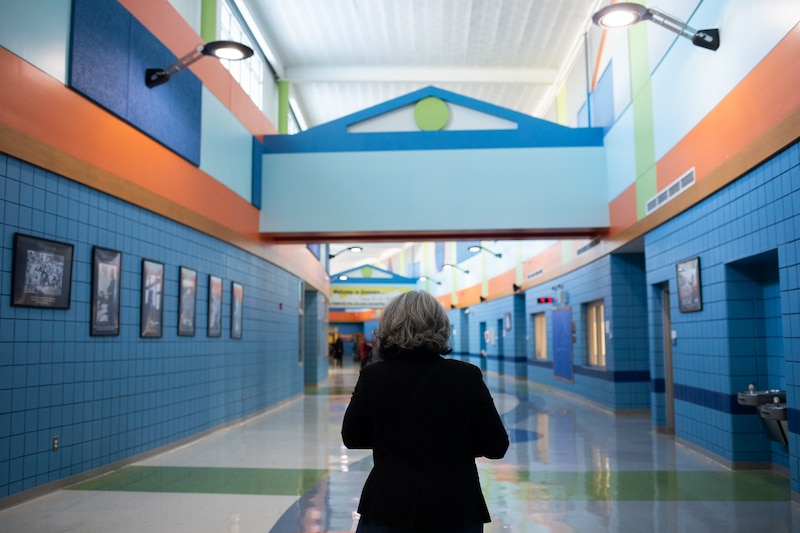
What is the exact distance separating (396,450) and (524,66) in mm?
13555

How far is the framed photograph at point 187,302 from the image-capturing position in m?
7.84

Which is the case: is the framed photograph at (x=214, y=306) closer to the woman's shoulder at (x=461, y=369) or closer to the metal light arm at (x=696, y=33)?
the metal light arm at (x=696, y=33)

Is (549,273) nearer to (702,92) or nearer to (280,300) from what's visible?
(280,300)

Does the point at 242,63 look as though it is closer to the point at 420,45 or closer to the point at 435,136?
the point at 435,136

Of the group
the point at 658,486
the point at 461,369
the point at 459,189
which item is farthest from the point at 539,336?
the point at 461,369

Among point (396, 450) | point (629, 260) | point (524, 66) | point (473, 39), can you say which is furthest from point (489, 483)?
point (524, 66)

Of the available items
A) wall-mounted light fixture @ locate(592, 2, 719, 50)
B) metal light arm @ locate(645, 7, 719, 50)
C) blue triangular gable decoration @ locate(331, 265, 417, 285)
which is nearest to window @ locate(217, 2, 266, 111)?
wall-mounted light fixture @ locate(592, 2, 719, 50)

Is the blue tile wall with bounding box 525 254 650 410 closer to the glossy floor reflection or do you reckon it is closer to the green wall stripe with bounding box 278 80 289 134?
the glossy floor reflection

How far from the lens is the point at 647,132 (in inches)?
349

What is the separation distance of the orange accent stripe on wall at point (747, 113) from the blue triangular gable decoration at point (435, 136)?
10.6 ft

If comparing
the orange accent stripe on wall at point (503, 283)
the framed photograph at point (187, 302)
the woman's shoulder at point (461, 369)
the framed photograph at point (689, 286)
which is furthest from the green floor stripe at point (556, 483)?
the orange accent stripe on wall at point (503, 283)

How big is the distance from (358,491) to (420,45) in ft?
32.9

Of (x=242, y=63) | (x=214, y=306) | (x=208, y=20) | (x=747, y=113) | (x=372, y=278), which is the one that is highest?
(x=242, y=63)

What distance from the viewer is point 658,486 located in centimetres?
560
